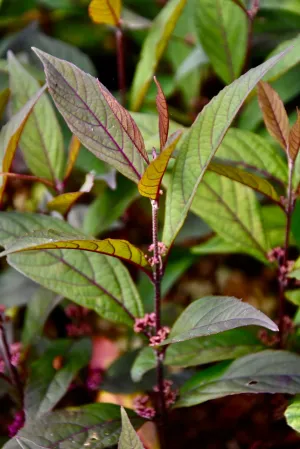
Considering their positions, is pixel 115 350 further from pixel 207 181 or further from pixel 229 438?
pixel 207 181

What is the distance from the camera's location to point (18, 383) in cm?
101

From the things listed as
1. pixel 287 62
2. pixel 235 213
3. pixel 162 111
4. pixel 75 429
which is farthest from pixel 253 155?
pixel 75 429

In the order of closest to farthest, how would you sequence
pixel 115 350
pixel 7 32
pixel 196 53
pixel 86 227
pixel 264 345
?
pixel 264 345
pixel 86 227
pixel 196 53
pixel 115 350
pixel 7 32

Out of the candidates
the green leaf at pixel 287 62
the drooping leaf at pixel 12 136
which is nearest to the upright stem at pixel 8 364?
the drooping leaf at pixel 12 136

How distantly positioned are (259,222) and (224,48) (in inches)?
19.2

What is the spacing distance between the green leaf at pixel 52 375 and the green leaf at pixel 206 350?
145 mm

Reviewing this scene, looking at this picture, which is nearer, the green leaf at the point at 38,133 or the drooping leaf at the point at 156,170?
the drooping leaf at the point at 156,170

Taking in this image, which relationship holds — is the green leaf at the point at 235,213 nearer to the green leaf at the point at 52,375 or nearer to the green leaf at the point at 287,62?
the green leaf at the point at 287,62

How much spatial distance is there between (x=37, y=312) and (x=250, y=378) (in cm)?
44

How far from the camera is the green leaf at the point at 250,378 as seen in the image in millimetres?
802

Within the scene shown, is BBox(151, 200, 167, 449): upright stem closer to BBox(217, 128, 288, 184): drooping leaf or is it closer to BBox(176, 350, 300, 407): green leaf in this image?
BBox(176, 350, 300, 407): green leaf

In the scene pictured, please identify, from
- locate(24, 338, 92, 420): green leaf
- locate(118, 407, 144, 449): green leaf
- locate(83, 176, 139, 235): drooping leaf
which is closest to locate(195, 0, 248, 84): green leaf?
locate(83, 176, 139, 235): drooping leaf

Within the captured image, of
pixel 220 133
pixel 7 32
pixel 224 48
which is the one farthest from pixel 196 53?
pixel 7 32

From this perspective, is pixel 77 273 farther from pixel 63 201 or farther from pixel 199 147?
pixel 199 147
